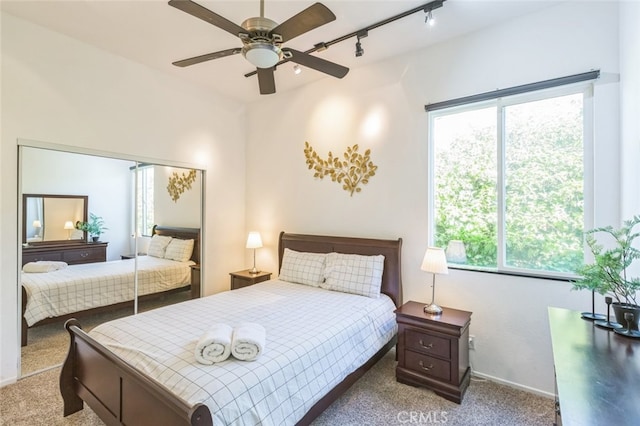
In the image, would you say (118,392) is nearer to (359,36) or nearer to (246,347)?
(246,347)

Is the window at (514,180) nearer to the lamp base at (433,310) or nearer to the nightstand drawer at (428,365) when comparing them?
the lamp base at (433,310)

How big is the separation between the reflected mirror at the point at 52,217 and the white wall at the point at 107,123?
0.11 meters

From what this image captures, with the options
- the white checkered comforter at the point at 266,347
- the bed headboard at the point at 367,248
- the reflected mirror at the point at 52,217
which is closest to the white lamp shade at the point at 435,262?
the bed headboard at the point at 367,248

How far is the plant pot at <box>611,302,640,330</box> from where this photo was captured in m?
1.49

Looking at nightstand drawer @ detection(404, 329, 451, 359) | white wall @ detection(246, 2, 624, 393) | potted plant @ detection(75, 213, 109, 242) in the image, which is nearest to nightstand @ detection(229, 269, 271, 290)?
white wall @ detection(246, 2, 624, 393)

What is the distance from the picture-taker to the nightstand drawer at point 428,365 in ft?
7.87

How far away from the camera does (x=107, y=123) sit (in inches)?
125

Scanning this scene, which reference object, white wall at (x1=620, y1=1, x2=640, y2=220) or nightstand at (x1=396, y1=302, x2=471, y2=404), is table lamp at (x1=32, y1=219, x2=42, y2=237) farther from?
white wall at (x1=620, y1=1, x2=640, y2=220)

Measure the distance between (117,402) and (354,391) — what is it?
5.54ft

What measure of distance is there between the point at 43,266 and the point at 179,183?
5.26 ft

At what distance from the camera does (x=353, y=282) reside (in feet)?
10.0

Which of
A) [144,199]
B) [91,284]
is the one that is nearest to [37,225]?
[91,284]

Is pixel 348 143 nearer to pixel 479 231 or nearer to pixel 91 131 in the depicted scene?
pixel 479 231

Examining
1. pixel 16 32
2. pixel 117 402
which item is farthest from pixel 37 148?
pixel 117 402
